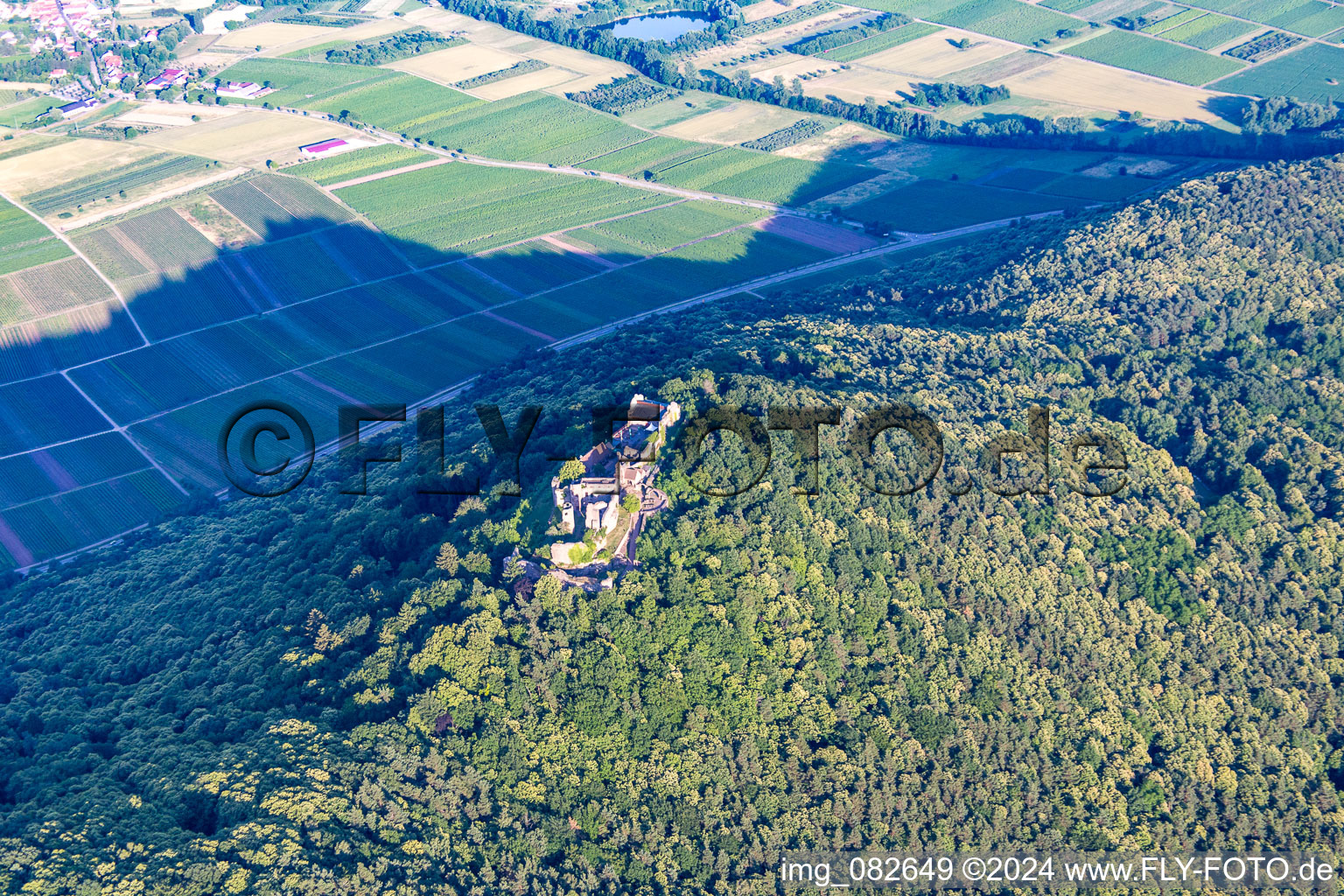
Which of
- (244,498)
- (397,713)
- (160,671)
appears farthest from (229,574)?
(397,713)

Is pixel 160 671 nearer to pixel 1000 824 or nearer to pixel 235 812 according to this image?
pixel 235 812

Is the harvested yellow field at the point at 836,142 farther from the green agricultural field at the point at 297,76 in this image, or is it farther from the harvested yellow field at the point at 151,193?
the harvested yellow field at the point at 151,193

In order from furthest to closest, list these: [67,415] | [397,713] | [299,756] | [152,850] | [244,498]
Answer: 1. [67,415]
2. [244,498]
3. [397,713]
4. [299,756]
5. [152,850]

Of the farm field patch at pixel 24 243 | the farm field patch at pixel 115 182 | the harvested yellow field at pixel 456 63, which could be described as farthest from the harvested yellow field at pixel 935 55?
the farm field patch at pixel 24 243

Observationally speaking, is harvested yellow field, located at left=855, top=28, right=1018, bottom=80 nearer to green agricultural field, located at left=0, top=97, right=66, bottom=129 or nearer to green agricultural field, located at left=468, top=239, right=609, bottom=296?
green agricultural field, located at left=468, top=239, right=609, bottom=296

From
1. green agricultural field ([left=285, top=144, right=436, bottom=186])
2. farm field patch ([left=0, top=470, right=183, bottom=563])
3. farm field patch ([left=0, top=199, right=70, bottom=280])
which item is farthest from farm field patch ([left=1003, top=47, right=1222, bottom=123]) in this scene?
farm field patch ([left=0, top=199, right=70, bottom=280])

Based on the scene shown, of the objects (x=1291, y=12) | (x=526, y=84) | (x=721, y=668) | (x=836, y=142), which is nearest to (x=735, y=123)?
(x=836, y=142)
